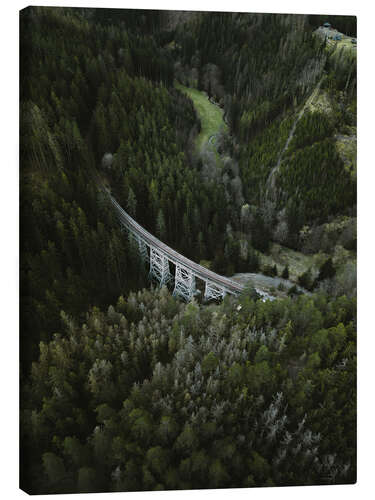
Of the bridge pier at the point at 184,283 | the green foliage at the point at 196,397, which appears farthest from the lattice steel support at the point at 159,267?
the green foliage at the point at 196,397

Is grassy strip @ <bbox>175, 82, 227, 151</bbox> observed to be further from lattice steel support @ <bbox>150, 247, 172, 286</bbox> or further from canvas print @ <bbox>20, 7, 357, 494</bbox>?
lattice steel support @ <bbox>150, 247, 172, 286</bbox>

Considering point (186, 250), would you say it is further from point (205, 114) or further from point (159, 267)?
point (205, 114)

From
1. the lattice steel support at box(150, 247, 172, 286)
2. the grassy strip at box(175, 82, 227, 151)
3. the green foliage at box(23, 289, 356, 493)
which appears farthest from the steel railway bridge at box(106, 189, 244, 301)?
the grassy strip at box(175, 82, 227, 151)

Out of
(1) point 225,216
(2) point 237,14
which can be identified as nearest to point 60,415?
(1) point 225,216

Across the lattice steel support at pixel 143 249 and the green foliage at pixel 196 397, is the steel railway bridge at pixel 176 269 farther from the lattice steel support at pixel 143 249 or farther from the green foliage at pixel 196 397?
the green foliage at pixel 196 397

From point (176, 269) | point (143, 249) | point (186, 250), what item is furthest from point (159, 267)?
point (186, 250)
